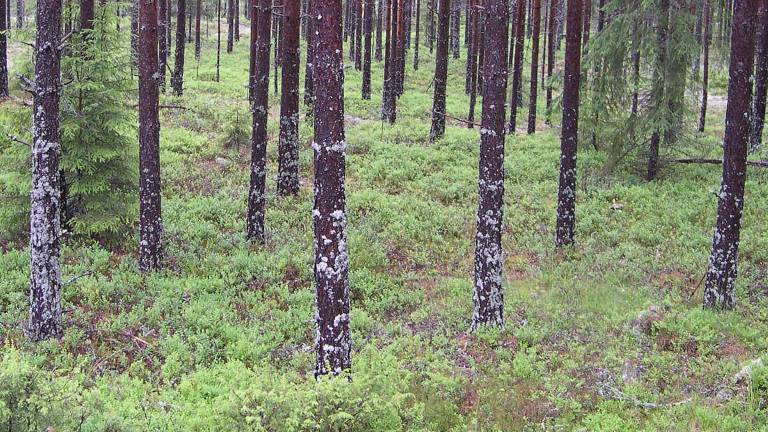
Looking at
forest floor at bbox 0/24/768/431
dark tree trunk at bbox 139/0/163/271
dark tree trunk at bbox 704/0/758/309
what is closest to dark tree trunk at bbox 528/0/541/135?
forest floor at bbox 0/24/768/431

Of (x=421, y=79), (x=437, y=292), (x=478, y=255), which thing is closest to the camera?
(x=478, y=255)

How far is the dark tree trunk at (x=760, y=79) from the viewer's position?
55.9 ft

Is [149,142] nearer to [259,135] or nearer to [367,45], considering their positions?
[259,135]

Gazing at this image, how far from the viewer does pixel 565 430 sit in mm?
7461

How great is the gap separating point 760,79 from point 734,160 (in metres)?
12.7

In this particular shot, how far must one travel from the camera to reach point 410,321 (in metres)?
11.1

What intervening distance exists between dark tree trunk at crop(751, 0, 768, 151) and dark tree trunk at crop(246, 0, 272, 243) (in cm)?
1292

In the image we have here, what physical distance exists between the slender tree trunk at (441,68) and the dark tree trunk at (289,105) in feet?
24.0

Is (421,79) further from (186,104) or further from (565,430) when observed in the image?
(565,430)

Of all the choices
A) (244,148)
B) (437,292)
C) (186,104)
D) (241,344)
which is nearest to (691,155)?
(437,292)

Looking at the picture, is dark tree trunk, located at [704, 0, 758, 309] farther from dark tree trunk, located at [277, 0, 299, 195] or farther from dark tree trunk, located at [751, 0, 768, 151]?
dark tree trunk, located at [277, 0, 299, 195]

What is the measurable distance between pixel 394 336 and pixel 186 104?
23.0 metres

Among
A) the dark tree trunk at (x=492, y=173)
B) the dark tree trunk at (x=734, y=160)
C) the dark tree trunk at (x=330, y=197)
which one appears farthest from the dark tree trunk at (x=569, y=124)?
the dark tree trunk at (x=330, y=197)

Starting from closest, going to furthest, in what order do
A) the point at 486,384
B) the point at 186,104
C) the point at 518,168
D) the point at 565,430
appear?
the point at 565,430 → the point at 486,384 → the point at 518,168 → the point at 186,104
